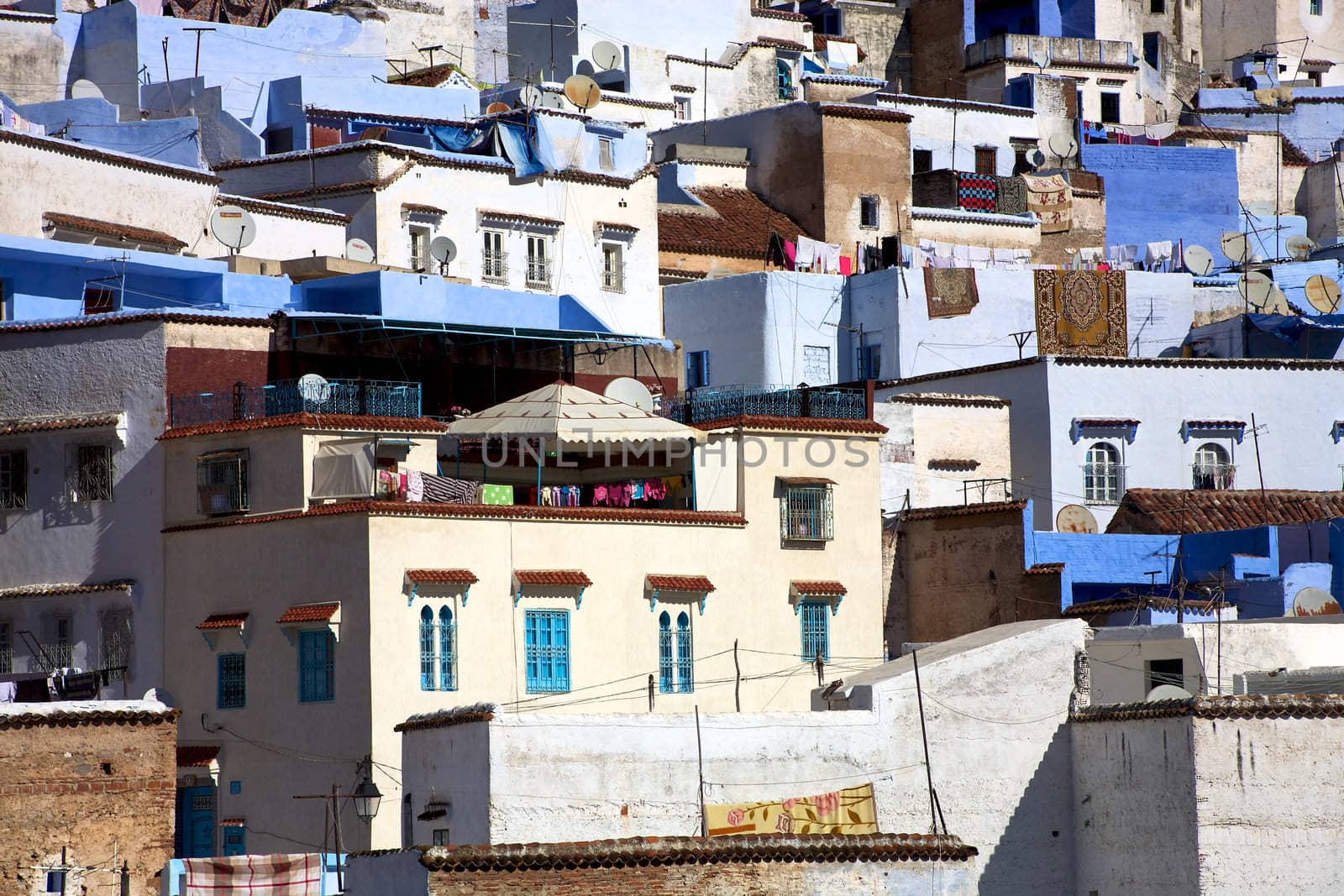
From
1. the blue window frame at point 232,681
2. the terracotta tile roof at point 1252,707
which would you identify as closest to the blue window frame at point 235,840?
the blue window frame at point 232,681

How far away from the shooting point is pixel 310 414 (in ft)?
116

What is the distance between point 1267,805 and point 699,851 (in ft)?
22.2

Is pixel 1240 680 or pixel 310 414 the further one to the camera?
pixel 310 414

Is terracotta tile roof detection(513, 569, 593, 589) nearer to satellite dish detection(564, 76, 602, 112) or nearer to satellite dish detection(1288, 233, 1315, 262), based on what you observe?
satellite dish detection(564, 76, 602, 112)

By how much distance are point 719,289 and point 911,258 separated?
4.31 meters

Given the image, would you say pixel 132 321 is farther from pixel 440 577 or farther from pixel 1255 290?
pixel 1255 290

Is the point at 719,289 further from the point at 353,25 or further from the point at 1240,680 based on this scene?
the point at 1240,680

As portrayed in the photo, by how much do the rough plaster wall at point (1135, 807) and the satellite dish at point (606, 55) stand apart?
105ft

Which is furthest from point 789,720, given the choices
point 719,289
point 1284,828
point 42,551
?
point 719,289

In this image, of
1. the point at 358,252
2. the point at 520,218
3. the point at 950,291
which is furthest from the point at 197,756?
the point at 950,291

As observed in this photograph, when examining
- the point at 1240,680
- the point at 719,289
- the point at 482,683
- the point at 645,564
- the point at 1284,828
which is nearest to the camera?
the point at 1284,828

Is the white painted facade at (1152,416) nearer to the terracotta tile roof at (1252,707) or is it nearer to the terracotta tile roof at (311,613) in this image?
the terracotta tile roof at (311,613)

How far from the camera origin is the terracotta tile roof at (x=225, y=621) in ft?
114

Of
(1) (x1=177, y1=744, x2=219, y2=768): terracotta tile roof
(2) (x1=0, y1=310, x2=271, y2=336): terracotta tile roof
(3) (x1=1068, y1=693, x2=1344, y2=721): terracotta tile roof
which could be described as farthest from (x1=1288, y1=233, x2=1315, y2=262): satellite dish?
(1) (x1=177, y1=744, x2=219, y2=768): terracotta tile roof
